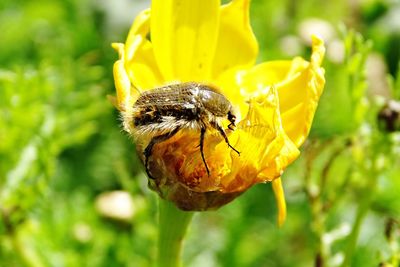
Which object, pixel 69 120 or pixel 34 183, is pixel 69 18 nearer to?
pixel 69 120

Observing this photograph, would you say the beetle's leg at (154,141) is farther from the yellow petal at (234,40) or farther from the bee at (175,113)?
the yellow petal at (234,40)

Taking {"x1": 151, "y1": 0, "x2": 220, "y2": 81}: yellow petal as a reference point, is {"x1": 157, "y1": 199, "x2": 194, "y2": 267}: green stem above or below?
below

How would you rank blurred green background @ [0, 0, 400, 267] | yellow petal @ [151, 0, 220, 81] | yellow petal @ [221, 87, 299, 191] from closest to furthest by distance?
yellow petal @ [221, 87, 299, 191] < yellow petal @ [151, 0, 220, 81] < blurred green background @ [0, 0, 400, 267]

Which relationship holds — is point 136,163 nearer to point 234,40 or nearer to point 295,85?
point 234,40

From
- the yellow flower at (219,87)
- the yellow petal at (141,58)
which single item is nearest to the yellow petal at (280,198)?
the yellow flower at (219,87)

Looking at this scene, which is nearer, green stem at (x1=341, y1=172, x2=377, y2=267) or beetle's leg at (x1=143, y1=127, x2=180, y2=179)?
beetle's leg at (x1=143, y1=127, x2=180, y2=179)

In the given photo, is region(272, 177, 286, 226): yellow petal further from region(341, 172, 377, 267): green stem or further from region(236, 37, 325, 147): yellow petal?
region(341, 172, 377, 267): green stem

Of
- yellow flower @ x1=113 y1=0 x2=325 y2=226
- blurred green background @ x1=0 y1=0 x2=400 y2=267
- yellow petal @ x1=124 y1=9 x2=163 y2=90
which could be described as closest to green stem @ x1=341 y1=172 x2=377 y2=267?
blurred green background @ x1=0 y1=0 x2=400 y2=267
